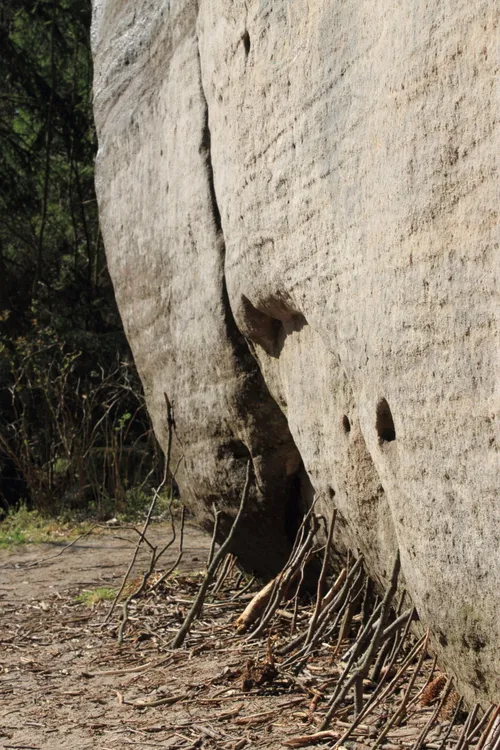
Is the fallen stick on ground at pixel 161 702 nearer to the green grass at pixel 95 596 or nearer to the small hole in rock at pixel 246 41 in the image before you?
the green grass at pixel 95 596

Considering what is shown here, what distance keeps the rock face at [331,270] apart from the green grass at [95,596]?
29.9 inches

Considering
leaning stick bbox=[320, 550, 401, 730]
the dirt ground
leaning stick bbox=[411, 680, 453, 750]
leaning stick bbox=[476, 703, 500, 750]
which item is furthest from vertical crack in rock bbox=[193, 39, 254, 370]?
leaning stick bbox=[476, 703, 500, 750]

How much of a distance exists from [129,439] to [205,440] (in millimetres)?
7525

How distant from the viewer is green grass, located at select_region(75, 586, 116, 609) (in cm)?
528

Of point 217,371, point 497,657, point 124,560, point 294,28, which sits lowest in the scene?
point 124,560

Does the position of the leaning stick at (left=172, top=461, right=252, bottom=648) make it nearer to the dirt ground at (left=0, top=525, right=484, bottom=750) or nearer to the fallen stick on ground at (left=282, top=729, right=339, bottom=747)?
the dirt ground at (left=0, top=525, right=484, bottom=750)

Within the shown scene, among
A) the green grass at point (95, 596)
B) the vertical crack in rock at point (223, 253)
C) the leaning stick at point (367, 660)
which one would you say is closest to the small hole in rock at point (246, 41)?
the vertical crack in rock at point (223, 253)

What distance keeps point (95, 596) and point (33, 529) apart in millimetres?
3684

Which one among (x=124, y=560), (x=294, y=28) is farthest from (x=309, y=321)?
(x=124, y=560)

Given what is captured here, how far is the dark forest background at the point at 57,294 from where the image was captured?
9.73m

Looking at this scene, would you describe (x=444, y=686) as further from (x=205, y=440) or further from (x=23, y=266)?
(x=23, y=266)

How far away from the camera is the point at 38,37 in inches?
529

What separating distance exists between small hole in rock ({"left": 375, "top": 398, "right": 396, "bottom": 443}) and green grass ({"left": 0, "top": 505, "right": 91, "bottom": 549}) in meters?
5.54

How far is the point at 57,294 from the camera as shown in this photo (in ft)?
44.3
